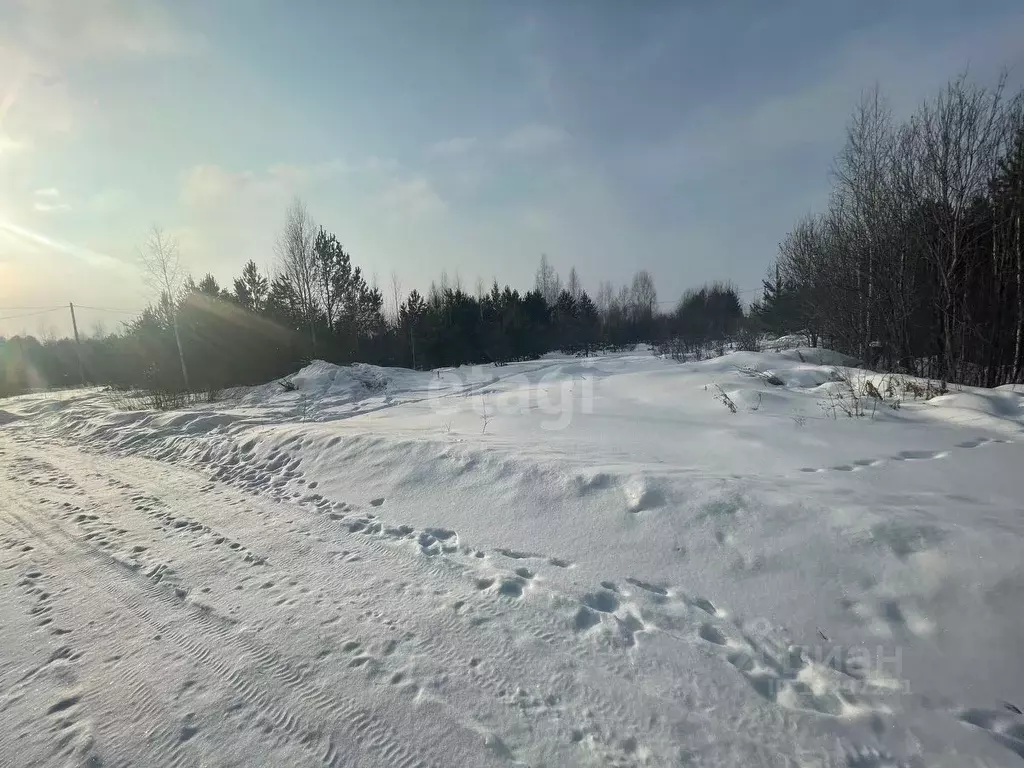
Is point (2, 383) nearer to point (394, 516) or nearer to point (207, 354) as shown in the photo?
point (207, 354)

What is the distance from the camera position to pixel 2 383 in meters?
30.1

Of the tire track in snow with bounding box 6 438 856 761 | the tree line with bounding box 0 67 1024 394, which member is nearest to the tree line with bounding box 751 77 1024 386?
the tree line with bounding box 0 67 1024 394

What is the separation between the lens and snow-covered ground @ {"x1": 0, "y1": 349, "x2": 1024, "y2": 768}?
1.83 m

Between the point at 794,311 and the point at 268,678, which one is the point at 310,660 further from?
the point at 794,311

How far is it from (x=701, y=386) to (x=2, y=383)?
45.3 metres

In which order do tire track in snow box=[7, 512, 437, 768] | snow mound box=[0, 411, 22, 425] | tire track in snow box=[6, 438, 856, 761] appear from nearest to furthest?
tire track in snow box=[7, 512, 437, 768] → tire track in snow box=[6, 438, 856, 761] → snow mound box=[0, 411, 22, 425]

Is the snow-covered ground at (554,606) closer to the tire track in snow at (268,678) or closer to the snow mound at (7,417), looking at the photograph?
the tire track in snow at (268,678)

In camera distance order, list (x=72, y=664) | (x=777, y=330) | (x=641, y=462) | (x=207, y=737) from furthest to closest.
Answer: (x=777, y=330)
(x=641, y=462)
(x=72, y=664)
(x=207, y=737)

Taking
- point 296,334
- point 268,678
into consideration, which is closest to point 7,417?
point 296,334

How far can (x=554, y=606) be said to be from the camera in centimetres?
262

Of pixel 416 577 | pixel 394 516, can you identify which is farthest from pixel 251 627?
pixel 394 516

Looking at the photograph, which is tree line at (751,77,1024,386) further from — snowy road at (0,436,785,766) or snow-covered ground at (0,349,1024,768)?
snowy road at (0,436,785,766)

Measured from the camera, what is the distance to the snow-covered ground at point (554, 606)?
1827 mm

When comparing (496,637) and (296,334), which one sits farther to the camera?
(296,334)
